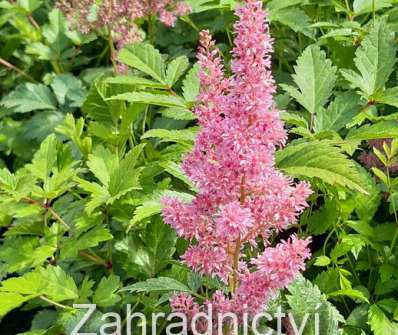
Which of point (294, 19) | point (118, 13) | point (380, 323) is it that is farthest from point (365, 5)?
point (380, 323)

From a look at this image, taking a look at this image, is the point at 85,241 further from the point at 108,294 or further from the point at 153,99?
the point at 153,99

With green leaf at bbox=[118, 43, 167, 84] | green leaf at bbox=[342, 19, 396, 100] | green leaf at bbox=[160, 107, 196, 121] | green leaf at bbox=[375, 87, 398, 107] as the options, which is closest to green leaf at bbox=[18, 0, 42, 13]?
green leaf at bbox=[118, 43, 167, 84]

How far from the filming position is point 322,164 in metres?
1.92

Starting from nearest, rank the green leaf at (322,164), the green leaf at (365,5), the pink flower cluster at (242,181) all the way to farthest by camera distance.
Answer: the pink flower cluster at (242,181) < the green leaf at (322,164) < the green leaf at (365,5)

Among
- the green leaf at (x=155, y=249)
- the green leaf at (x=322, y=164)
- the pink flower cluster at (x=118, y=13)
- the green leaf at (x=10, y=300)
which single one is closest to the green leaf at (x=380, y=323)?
the green leaf at (x=322, y=164)

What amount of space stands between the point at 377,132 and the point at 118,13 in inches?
49.5

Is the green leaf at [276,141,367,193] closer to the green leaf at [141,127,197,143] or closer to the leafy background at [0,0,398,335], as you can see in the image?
the leafy background at [0,0,398,335]

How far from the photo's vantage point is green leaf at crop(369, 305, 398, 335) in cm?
209

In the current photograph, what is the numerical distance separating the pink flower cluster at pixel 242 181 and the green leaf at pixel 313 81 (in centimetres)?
62

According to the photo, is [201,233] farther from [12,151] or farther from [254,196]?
[12,151]

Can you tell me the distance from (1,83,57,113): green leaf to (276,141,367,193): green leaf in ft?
5.98

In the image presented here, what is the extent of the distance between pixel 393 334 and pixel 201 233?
720mm

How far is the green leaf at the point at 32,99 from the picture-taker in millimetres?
3562

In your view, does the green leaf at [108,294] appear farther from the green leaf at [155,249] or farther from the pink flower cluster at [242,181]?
the pink flower cluster at [242,181]
